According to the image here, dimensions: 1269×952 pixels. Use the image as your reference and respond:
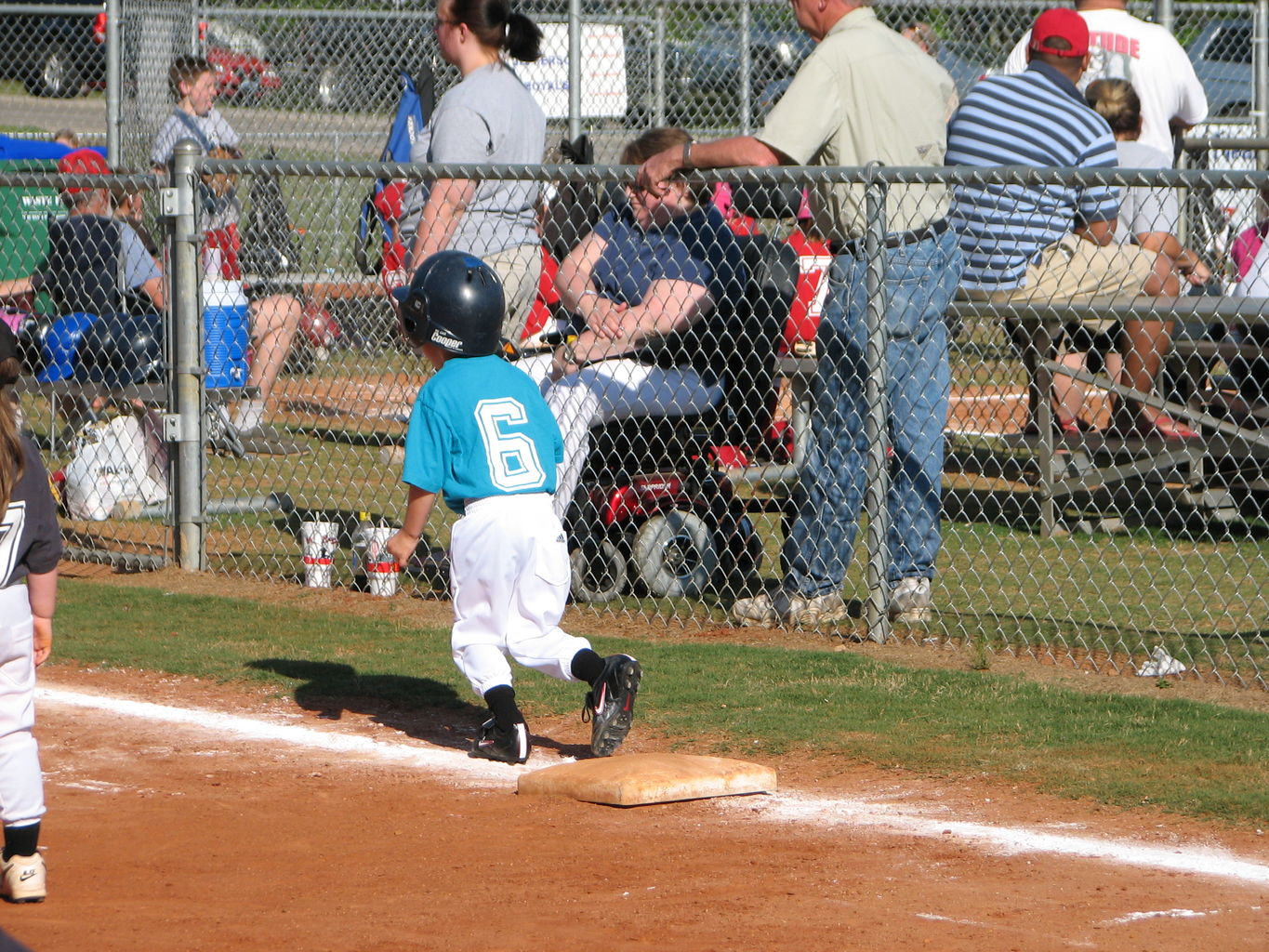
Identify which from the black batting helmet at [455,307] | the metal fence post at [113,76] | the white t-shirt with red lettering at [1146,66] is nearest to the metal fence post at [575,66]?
the metal fence post at [113,76]

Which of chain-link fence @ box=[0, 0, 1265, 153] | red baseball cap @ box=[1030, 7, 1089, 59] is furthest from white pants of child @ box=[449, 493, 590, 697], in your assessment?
chain-link fence @ box=[0, 0, 1265, 153]

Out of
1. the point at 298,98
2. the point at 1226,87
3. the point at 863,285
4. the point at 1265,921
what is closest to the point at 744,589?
the point at 863,285

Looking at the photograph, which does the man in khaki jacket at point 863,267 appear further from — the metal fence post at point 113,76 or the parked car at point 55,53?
the parked car at point 55,53

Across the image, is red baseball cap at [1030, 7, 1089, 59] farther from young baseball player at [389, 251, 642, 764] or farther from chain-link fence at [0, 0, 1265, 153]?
chain-link fence at [0, 0, 1265, 153]

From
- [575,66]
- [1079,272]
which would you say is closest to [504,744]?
[1079,272]

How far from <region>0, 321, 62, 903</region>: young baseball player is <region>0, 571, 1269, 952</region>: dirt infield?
0.13 metres

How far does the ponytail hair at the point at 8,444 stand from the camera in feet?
12.1

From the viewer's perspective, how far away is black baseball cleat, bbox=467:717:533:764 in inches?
190

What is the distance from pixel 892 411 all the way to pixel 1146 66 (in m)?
4.18

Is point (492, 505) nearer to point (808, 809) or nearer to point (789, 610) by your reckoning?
point (808, 809)

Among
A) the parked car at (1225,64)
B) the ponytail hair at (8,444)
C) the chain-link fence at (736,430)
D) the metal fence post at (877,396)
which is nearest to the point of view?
the ponytail hair at (8,444)

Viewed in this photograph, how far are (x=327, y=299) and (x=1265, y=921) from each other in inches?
258

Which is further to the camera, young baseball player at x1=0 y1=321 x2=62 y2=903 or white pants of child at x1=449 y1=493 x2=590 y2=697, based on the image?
white pants of child at x1=449 y1=493 x2=590 y2=697

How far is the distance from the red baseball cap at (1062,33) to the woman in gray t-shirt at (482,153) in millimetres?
2244
